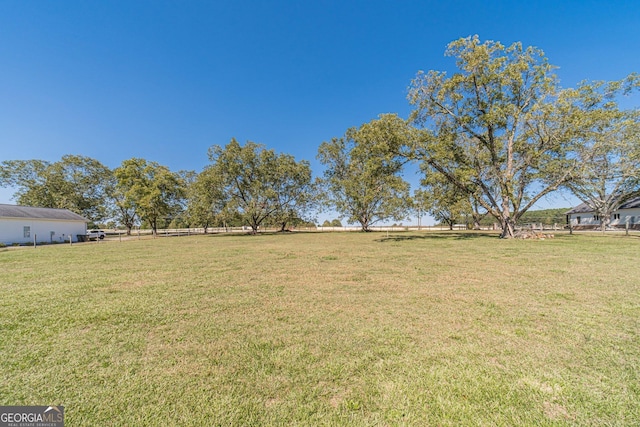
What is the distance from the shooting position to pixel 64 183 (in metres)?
37.8

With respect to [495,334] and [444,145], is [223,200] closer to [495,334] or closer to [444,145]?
[444,145]

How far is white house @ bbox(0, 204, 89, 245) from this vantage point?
22.8 meters

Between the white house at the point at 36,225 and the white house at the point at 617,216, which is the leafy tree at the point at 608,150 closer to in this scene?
the white house at the point at 617,216

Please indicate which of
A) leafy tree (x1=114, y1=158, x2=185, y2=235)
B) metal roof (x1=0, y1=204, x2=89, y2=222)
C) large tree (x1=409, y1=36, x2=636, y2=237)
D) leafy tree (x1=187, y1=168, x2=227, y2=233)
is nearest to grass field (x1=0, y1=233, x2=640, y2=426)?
large tree (x1=409, y1=36, x2=636, y2=237)

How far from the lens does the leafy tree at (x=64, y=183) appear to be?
35969 mm

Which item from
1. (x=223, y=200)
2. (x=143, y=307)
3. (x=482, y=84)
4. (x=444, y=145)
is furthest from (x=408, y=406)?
(x=223, y=200)

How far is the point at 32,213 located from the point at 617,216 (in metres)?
75.4

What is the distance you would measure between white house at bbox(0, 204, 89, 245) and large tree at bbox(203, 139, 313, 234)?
55.0 ft

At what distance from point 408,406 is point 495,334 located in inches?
76.5

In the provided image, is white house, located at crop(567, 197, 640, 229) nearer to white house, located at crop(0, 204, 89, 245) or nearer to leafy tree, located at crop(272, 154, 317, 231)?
leafy tree, located at crop(272, 154, 317, 231)

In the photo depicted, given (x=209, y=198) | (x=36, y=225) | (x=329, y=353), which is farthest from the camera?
(x=209, y=198)

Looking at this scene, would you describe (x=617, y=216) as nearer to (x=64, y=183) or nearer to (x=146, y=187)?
(x=146, y=187)

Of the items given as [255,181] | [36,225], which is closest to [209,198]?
[255,181]

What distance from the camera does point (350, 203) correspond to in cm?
3691
